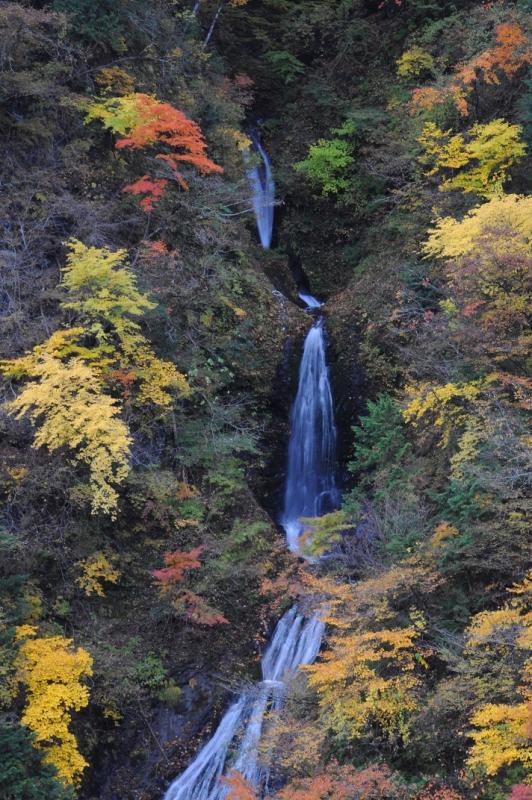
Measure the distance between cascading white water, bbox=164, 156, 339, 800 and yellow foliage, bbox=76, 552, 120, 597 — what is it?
9.72 ft

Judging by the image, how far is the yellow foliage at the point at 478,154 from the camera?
50.0ft

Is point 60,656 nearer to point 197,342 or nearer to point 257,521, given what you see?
point 257,521

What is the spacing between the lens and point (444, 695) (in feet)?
29.8

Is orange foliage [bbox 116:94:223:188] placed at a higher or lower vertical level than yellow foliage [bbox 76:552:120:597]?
higher

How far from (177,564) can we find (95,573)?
1.40 metres

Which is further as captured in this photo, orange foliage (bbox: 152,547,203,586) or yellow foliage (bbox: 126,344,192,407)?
yellow foliage (bbox: 126,344,192,407)

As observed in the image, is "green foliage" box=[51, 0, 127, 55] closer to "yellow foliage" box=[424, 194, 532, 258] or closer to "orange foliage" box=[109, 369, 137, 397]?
"orange foliage" box=[109, 369, 137, 397]

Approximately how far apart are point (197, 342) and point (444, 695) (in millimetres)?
9065

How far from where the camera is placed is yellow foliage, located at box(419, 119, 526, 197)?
599 inches

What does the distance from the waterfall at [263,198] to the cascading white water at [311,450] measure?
17.6 feet

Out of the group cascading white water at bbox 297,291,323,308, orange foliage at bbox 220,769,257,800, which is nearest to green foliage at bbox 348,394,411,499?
cascading white water at bbox 297,291,323,308

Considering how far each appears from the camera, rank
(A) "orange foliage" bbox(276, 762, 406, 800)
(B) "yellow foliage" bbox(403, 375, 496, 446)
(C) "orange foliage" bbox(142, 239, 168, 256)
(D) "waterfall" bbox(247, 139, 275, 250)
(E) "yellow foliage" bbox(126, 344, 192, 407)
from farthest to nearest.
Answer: (D) "waterfall" bbox(247, 139, 275, 250), (C) "orange foliage" bbox(142, 239, 168, 256), (E) "yellow foliage" bbox(126, 344, 192, 407), (B) "yellow foliage" bbox(403, 375, 496, 446), (A) "orange foliage" bbox(276, 762, 406, 800)

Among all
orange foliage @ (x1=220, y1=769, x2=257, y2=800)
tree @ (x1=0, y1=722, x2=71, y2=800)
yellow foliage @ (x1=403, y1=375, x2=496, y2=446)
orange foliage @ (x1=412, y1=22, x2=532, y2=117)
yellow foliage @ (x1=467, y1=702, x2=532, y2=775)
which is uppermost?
orange foliage @ (x1=412, y1=22, x2=532, y2=117)

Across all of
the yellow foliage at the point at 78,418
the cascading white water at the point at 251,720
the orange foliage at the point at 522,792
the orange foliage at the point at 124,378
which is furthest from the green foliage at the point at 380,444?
the orange foliage at the point at 522,792
